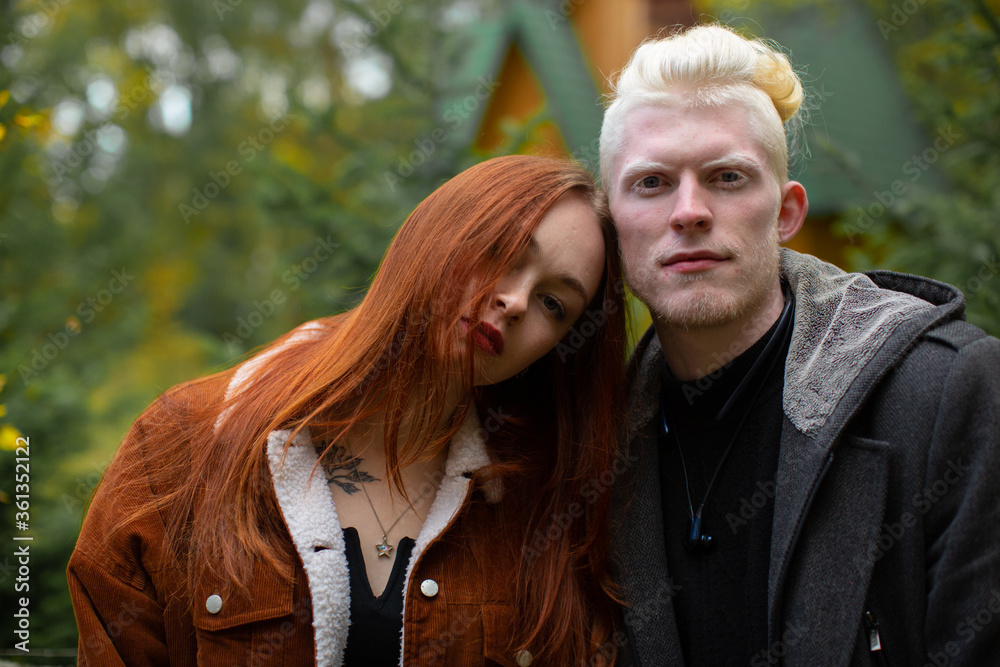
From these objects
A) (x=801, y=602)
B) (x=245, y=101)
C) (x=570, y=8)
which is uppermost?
(x=245, y=101)

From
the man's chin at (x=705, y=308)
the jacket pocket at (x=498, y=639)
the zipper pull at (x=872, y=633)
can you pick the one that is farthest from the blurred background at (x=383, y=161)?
the zipper pull at (x=872, y=633)

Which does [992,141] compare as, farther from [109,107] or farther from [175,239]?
[175,239]

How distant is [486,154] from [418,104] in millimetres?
834

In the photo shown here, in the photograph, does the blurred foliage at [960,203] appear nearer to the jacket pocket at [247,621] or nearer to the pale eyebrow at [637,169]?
the pale eyebrow at [637,169]

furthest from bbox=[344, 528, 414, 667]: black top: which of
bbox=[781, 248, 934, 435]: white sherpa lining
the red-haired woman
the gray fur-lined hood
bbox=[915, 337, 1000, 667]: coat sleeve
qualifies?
bbox=[915, 337, 1000, 667]: coat sleeve

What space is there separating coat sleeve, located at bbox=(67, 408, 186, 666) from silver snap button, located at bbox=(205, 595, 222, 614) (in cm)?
17

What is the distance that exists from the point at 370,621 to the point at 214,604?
0.43 meters

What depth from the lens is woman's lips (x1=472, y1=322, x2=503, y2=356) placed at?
93.5 inches

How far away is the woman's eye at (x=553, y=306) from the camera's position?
2486 millimetres

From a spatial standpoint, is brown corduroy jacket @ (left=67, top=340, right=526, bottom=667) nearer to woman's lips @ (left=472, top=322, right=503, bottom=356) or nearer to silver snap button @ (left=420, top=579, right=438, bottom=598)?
silver snap button @ (left=420, top=579, right=438, bottom=598)

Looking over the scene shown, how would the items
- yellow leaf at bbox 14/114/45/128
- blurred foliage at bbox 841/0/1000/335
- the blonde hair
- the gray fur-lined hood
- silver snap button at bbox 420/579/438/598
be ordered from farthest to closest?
blurred foliage at bbox 841/0/1000/335 → yellow leaf at bbox 14/114/45/128 → the blonde hair → silver snap button at bbox 420/579/438/598 → the gray fur-lined hood

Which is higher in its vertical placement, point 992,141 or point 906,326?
point 992,141

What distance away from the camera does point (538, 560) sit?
8.00 feet

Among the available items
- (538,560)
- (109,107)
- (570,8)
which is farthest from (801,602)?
(109,107)
